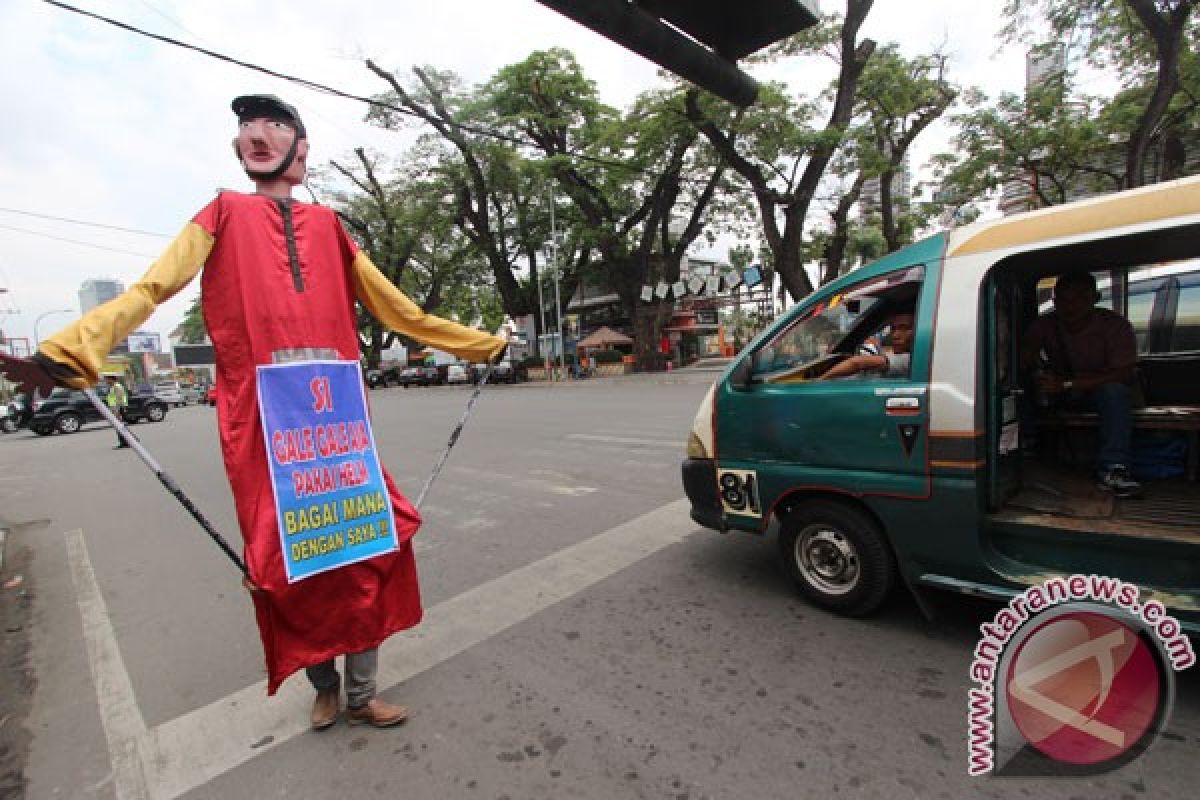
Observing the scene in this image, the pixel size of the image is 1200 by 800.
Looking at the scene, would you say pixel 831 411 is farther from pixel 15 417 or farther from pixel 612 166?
pixel 15 417

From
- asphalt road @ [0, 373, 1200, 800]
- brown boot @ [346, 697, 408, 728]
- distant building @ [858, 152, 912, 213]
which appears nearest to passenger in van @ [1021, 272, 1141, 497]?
asphalt road @ [0, 373, 1200, 800]

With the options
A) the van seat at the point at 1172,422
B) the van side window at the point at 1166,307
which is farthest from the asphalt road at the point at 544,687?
the van side window at the point at 1166,307

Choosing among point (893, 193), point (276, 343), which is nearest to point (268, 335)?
point (276, 343)

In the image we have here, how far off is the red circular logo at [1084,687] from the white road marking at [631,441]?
5.30 m

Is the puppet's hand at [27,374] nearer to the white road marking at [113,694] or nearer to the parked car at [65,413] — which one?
the white road marking at [113,694]

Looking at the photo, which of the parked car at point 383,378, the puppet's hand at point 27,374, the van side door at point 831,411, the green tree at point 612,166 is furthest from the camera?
the parked car at point 383,378

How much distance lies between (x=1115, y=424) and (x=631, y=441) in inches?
242

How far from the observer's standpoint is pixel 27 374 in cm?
176

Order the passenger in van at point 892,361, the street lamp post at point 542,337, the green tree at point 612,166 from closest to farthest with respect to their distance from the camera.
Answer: the passenger in van at point 892,361, the green tree at point 612,166, the street lamp post at point 542,337

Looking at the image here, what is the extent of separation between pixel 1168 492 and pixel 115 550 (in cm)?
792

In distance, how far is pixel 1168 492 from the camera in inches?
122

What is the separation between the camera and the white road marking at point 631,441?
8.18 meters

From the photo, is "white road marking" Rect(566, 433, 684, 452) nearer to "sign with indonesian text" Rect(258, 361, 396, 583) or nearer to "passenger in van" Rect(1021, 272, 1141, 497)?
"passenger in van" Rect(1021, 272, 1141, 497)

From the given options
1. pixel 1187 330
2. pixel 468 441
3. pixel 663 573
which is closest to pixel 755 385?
pixel 663 573
